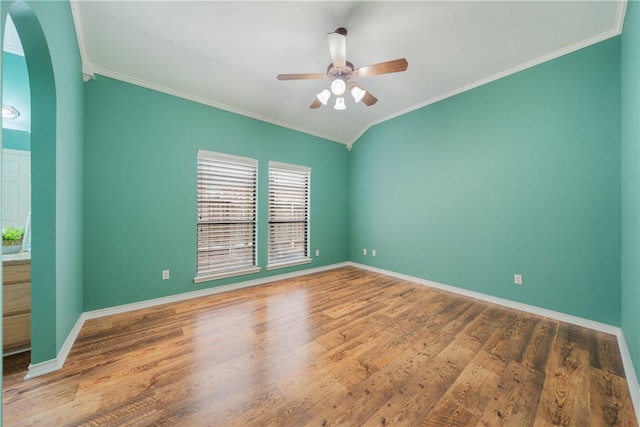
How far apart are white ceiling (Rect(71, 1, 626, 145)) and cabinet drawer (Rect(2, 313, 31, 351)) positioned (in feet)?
8.04

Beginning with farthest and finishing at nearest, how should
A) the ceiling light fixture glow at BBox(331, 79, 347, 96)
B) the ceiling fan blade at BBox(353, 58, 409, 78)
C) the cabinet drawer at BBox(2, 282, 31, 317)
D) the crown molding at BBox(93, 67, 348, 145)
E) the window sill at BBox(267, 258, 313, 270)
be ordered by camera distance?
the window sill at BBox(267, 258, 313, 270)
the crown molding at BBox(93, 67, 348, 145)
the ceiling light fixture glow at BBox(331, 79, 347, 96)
the ceiling fan blade at BBox(353, 58, 409, 78)
the cabinet drawer at BBox(2, 282, 31, 317)

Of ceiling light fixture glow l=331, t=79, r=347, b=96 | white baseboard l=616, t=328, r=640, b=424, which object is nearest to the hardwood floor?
white baseboard l=616, t=328, r=640, b=424

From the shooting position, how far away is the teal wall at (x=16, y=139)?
7.14 ft

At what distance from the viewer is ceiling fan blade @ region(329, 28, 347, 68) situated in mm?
2138

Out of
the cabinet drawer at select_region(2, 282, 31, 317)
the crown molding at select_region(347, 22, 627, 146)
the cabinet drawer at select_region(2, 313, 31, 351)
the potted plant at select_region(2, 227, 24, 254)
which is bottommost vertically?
the cabinet drawer at select_region(2, 313, 31, 351)

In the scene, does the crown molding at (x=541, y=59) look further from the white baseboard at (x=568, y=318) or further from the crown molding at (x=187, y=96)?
the white baseboard at (x=568, y=318)

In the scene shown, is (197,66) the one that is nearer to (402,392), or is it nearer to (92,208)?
(92,208)

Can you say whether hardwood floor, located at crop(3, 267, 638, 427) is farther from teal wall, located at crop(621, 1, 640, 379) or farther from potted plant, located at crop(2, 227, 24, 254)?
potted plant, located at crop(2, 227, 24, 254)

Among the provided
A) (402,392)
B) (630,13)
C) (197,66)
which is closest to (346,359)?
(402,392)

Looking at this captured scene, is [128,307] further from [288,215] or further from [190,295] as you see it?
[288,215]

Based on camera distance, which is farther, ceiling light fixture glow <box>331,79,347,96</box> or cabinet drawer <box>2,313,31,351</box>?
ceiling light fixture glow <box>331,79,347,96</box>

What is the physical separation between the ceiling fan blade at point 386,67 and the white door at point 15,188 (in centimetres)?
337

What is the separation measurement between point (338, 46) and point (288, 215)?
2730 mm

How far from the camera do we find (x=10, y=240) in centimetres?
201
